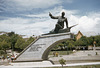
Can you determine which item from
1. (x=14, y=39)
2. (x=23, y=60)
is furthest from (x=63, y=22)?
(x=14, y=39)

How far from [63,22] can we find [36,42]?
4.39 metres

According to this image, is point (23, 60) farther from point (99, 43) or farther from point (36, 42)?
point (99, 43)

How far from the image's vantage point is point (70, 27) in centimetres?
1702

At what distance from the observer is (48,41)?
16.9 m

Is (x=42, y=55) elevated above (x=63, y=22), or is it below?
below

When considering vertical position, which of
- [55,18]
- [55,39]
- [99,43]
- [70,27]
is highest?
[55,18]

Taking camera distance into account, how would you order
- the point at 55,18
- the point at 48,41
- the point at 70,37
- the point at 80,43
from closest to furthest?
the point at 70,37
the point at 48,41
the point at 55,18
the point at 80,43

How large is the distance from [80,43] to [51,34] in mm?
47670

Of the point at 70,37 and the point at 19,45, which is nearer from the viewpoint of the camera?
the point at 70,37

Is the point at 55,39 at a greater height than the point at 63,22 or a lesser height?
lesser

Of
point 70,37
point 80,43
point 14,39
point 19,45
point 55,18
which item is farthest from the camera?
point 80,43

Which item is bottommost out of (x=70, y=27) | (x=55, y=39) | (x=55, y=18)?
(x=55, y=39)

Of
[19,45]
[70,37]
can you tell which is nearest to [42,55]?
[70,37]

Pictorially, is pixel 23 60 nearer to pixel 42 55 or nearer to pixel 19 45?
pixel 42 55
